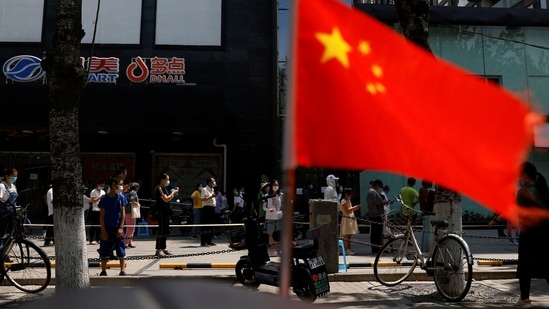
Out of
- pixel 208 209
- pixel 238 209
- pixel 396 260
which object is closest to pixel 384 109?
pixel 396 260

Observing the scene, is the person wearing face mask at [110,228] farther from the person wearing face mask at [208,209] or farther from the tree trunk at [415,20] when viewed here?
the tree trunk at [415,20]

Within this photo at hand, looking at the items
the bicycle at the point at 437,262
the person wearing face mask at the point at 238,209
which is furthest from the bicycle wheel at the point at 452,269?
the person wearing face mask at the point at 238,209

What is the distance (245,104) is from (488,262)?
12.0m

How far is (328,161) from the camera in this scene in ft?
7.60

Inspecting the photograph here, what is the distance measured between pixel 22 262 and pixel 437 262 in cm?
621

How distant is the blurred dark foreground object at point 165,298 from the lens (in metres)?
1.31

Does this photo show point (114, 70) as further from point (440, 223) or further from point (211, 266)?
point (440, 223)

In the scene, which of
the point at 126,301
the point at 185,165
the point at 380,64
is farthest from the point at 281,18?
the point at 126,301

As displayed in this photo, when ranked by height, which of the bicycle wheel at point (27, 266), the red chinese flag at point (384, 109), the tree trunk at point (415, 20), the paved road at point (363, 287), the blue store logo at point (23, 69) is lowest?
the paved road at point (363, 287)

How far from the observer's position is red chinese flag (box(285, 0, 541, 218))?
2.29m

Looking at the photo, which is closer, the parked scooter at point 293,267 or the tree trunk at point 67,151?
the parked scooter at point 293,267

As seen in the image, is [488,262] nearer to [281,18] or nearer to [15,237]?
[15,237]

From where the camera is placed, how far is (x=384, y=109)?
93.9 inches

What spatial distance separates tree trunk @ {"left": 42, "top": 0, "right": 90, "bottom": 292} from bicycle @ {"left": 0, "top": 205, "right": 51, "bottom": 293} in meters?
0.97
